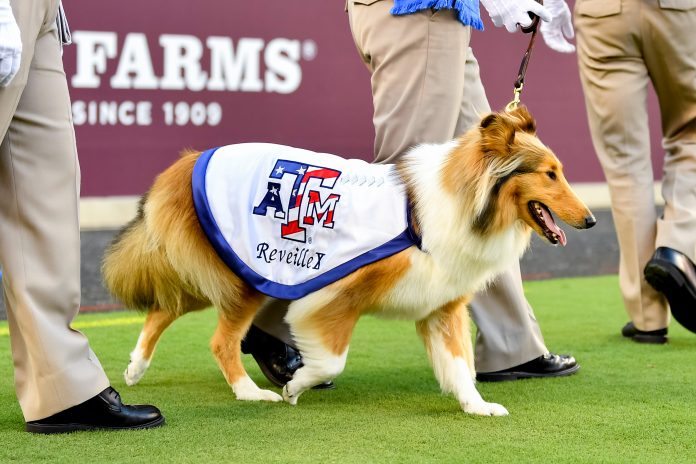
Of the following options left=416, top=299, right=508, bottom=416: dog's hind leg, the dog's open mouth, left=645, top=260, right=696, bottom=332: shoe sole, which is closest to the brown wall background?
left=645, top=260, right=696, bottom=332: shoe sole

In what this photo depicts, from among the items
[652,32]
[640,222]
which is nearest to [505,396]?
[640,222]

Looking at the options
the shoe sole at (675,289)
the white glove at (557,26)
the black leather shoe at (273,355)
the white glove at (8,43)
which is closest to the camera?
the white glove at (8,43)

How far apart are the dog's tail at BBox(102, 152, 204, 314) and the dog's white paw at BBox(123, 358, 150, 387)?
224 millimetres

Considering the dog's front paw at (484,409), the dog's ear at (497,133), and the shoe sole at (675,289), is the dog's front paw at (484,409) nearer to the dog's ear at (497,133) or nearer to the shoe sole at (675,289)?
the dog's ear at (497,133)

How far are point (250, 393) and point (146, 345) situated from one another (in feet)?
1.67

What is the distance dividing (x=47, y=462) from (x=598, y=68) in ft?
11.2

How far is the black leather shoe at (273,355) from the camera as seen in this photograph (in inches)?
181

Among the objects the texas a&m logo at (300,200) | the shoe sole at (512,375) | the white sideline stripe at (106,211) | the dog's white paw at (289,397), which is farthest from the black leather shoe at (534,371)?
the white sideline stripe at (106,211)

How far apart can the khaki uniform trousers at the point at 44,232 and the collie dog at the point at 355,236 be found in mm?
748

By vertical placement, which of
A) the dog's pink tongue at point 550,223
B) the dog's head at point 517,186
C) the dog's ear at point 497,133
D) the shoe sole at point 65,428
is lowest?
the shoe sole at point 65,428

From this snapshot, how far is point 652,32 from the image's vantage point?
529 centimetres

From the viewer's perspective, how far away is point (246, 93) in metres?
6.77

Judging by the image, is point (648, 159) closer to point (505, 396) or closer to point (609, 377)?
point (609, 377)

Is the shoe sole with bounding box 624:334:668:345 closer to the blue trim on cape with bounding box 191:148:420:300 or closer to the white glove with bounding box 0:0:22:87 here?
the blue trim on cape with bounding box 191:148:420:300
